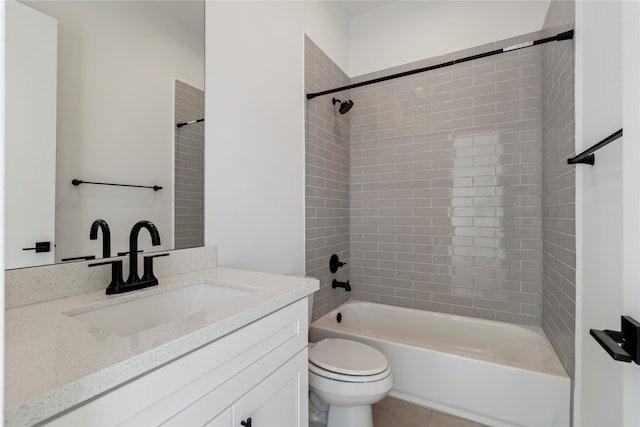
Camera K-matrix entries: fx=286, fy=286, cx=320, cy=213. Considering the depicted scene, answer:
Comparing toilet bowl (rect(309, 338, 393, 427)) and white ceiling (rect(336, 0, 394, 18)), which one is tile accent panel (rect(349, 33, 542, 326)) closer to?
white ceiling (rect(336, 0, 394, 18))

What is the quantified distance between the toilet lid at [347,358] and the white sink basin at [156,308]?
26.5 inches

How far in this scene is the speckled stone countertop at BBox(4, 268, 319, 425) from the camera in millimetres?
426

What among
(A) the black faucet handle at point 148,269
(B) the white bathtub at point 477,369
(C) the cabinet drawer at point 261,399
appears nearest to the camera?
(C) the cabinet drawer at point 261,399

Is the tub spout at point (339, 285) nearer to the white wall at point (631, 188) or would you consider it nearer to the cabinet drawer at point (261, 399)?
the cabinet drawer at point (261, 399)

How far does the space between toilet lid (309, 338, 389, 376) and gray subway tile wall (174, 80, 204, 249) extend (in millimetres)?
851

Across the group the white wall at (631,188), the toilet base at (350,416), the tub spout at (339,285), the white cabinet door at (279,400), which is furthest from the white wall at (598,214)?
the tub spout at (339,285)

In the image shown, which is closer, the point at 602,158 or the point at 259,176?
the point at 602,158

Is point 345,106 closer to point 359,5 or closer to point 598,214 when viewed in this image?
point 359,5

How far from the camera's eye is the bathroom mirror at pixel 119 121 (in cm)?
93

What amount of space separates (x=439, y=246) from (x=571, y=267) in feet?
3.29

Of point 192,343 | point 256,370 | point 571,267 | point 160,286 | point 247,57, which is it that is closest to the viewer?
point 192,343

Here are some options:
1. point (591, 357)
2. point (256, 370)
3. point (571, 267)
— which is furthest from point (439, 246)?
point (256, 370)

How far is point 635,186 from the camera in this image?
0.50m

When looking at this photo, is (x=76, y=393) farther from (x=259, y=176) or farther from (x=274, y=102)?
(x=274, y=102)
